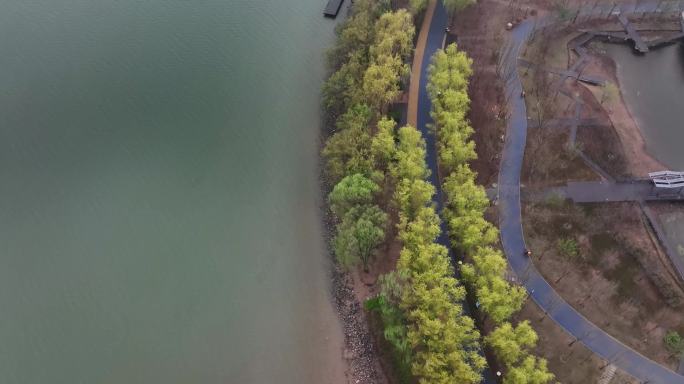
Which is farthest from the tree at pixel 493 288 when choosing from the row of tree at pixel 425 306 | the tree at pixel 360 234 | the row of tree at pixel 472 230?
the tree at pixel 360 234

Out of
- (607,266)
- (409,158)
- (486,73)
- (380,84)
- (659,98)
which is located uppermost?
(659,98)

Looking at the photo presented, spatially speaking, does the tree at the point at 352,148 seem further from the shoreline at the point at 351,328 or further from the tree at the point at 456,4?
the tree at the point at 456,4

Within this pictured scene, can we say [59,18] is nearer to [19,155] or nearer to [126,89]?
[126,89]

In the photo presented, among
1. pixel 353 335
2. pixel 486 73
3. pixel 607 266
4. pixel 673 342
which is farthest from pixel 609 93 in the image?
pixel 353 335

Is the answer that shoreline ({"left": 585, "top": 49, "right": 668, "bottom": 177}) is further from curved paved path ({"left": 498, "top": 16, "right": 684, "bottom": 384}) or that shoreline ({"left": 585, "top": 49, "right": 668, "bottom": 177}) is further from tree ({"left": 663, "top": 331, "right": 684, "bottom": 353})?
tree ({"left": 663, "top": 331, "right": 684, "bottom": 353})

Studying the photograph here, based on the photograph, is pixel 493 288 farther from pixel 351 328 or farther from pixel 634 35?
pixel 634 35

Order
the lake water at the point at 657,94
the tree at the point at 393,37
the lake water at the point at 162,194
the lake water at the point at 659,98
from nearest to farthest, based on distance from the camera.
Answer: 1. the lake water at the point at 162,194
2. the lake water at the point at 659,98
3. the tree at the point at 393,37
4. the lake water at the point at 657,94

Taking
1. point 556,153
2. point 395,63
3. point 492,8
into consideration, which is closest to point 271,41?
point 395,63

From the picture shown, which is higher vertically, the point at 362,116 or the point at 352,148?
the point at 362,116
